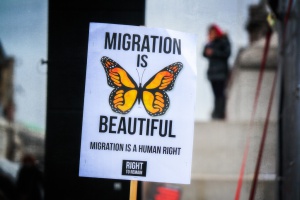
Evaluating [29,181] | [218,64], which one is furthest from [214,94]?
[29,181]

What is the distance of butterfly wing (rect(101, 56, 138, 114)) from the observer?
2559 millimetres

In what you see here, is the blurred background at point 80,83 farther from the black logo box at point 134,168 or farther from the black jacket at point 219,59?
the black logo box at point 134,168

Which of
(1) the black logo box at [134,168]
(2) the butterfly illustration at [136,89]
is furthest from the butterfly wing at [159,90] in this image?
(1) the black logo box at [134,168]

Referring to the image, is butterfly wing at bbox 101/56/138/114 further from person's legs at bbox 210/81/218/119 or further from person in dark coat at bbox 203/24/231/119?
person's legs at bbox 210/81/218/119

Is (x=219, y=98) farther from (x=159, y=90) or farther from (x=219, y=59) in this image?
(x=159, y=90)

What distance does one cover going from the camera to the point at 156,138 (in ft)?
8.34

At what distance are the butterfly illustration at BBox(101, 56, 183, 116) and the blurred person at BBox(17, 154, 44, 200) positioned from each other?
1083 mm

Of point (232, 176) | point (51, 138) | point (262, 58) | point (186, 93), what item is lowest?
point (232, 176)

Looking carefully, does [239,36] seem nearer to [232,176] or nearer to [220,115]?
[220,115]

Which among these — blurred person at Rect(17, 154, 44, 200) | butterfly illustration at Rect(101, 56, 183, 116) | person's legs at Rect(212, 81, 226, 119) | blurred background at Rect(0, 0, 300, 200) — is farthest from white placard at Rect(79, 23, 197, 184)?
person's legs at Rect(212, 81, 226, 119)

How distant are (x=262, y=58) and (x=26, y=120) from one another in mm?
1508

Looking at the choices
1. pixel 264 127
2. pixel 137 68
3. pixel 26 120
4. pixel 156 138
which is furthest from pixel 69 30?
pixel 264 127

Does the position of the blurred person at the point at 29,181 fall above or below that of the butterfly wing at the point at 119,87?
below

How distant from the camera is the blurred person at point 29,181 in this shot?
344 cm
